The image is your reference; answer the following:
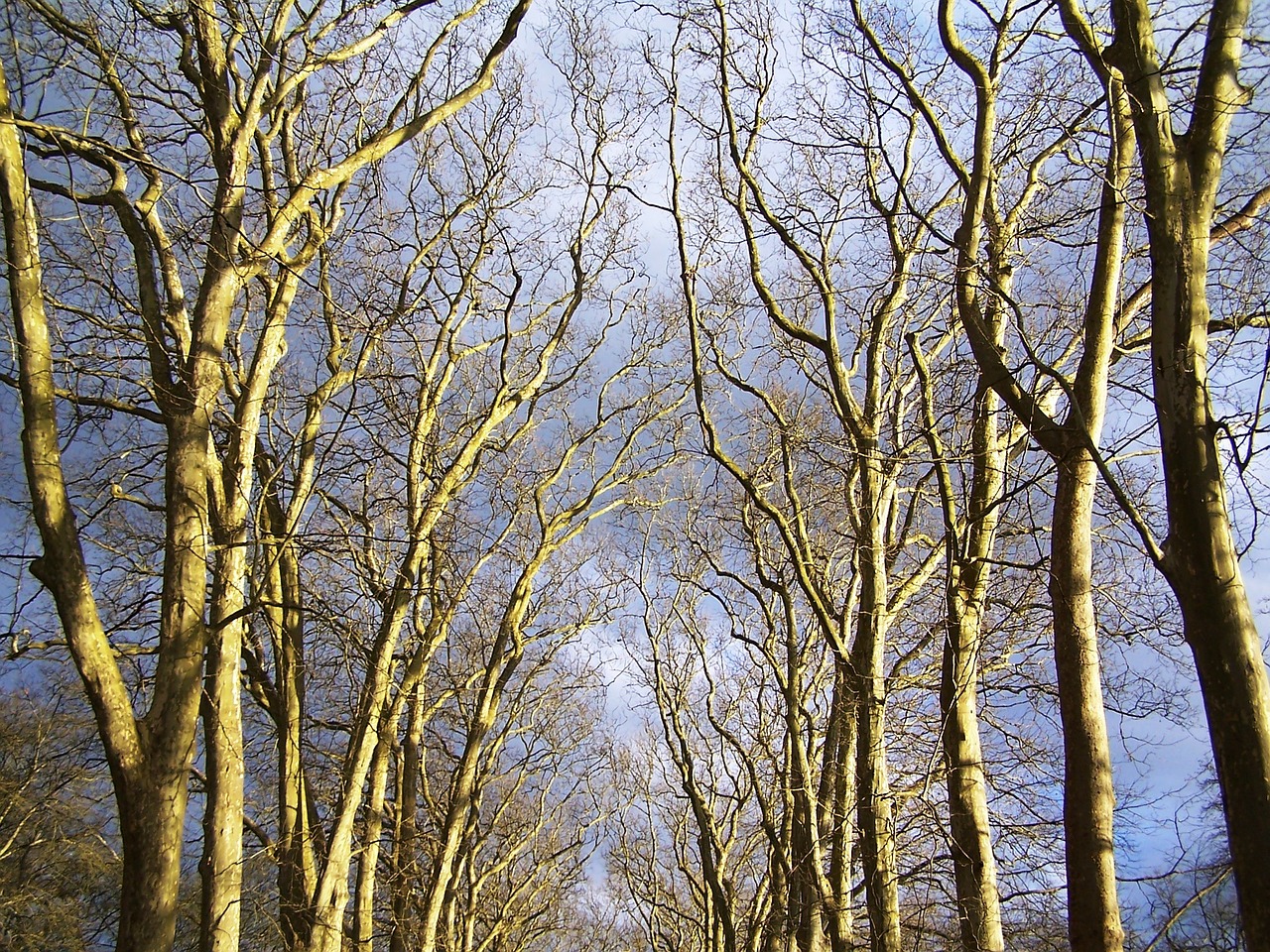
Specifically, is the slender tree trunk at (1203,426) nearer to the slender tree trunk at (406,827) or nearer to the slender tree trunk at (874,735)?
the slender tree trunk at (874,735)

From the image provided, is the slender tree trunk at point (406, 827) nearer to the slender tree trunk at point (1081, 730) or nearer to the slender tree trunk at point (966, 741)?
the slender tree trunk at point (966, 741)

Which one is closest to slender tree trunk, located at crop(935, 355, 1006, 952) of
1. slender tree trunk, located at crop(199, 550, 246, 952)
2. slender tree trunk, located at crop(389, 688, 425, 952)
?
slender tree trunk, located at crop(199, 550, 246, 952)

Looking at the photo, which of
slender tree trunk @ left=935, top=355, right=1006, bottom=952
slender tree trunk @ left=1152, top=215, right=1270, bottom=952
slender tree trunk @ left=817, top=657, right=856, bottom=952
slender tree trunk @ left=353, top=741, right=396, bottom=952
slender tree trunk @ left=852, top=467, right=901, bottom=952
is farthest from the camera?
slender tree trunk @ left=353, top=741, right=396, bottom=952

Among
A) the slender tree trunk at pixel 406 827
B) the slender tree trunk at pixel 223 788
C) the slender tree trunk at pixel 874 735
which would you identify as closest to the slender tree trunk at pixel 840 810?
the slender tree trunk at pixel 874 735

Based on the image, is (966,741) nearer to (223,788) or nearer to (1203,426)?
(1203,426)

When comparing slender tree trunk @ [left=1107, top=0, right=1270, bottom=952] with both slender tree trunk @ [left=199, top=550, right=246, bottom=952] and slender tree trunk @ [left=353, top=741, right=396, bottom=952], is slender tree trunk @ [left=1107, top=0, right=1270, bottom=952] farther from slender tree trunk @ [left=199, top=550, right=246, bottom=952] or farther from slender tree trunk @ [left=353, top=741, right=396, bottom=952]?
slender tree trunk @ [left=353, top=741, right=396, bottom=952]

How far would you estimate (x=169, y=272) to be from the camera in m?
6.36

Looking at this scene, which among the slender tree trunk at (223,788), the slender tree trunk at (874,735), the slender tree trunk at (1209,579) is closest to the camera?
the slender tree trunk at (1209,579)

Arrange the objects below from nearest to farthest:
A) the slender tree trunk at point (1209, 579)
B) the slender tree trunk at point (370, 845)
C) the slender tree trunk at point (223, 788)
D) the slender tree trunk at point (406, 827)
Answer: the slender tree trunk at point (1209, 579), the slender tree trunk at point (223, 788), the slender tree trunk at point (370, 845), the slender tree trunk at point (406, 827)

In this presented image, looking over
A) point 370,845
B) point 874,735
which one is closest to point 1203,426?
point 874,735

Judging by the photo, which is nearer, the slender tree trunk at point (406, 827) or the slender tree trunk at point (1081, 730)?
the slender tree trunk at point (1081, 730)

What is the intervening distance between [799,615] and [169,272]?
30.6 feet

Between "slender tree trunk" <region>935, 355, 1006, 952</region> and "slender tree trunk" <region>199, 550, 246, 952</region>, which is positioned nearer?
"slender tree trunk" <region>935, 355, 1006, 952</region>

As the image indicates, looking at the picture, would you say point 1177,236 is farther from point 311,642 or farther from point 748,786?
point 748,786
